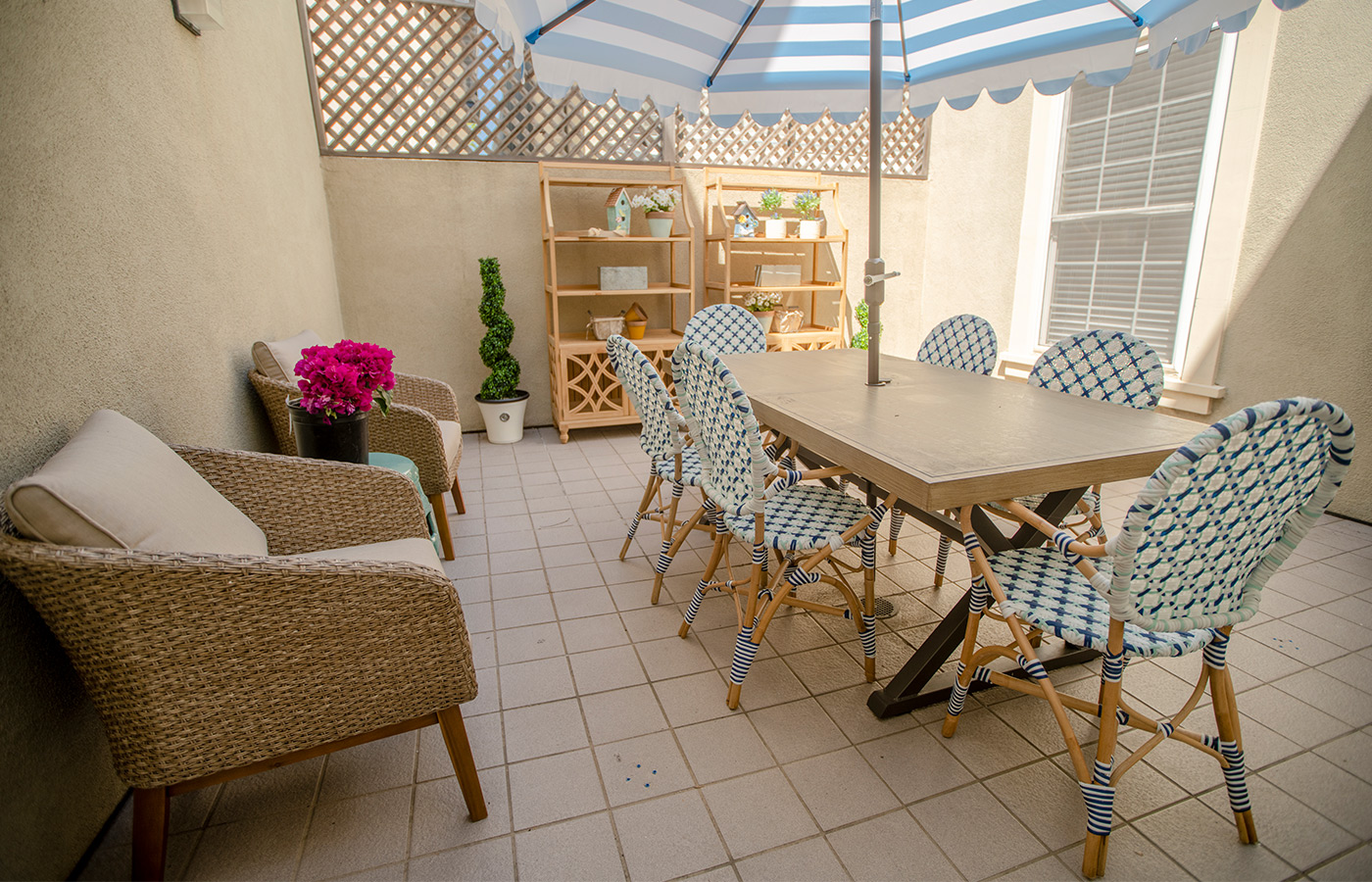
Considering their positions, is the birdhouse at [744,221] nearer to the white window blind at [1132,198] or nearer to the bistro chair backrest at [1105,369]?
the white window blind at [1132,198]

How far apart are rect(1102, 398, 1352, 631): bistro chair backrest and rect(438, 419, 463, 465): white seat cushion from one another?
90.4 inches

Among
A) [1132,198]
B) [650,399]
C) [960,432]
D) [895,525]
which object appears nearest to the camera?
[960,432]

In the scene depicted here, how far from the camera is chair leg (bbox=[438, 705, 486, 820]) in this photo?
4.57ft

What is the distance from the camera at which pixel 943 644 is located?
5.82 ft

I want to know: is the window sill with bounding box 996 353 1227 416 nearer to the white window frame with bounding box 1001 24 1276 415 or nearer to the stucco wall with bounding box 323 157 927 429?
the white window frame with bounding box 1001 24 1276 415

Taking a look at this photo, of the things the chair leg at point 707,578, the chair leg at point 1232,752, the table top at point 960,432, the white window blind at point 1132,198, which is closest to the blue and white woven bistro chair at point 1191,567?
the chair leg at point 1232,752

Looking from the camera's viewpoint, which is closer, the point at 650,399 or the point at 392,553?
the point at 392,553

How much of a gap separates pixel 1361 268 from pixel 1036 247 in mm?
1893

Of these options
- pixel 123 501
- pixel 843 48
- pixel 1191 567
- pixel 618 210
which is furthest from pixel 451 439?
pixel 1191 567

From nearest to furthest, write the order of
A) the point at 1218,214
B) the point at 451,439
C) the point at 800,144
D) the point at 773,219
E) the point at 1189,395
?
1. the point at 451,439
2. the point at 1218,214
3. the point at 1189,395
4. the point at 773,219
5. the point at 800,144

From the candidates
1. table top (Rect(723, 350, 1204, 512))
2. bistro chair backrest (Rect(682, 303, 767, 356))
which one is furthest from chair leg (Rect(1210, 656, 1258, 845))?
bistro chair backrest (Rect(682, 303, 767, 356))

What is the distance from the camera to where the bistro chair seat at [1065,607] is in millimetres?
1300

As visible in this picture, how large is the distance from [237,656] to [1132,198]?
4872mm

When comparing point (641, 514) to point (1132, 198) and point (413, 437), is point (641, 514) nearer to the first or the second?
point (413, 437)
